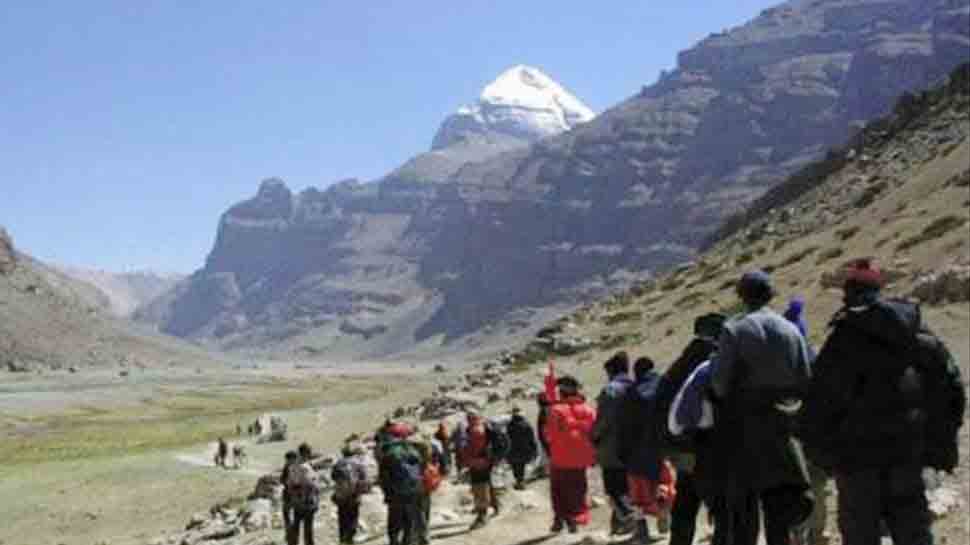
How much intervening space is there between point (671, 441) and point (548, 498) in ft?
44.8

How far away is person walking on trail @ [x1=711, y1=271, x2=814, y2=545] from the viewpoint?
8.93 metres

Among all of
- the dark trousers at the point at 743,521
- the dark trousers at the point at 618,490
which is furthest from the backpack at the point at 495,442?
the dark trousers at the point at 743,521

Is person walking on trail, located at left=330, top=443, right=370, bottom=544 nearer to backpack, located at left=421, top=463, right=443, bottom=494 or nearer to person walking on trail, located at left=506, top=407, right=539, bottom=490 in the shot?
backpack, located at left=421, top=463, right=443, bottom=494

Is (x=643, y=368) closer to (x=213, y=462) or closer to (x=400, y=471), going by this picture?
(x=400, y=471)

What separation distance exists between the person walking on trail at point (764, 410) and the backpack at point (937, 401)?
36.1 inches

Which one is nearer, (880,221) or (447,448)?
(447,448)

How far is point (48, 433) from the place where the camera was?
100688 mm

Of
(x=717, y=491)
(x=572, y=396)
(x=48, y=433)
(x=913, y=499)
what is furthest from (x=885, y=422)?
(x=48, y=433)

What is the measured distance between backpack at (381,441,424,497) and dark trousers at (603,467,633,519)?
11.0ft

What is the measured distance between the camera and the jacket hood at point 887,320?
827 cm

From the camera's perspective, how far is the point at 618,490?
15.4 m

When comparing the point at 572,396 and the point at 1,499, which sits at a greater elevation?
the point at 572,396

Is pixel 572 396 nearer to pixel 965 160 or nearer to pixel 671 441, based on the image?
pixel 671 441

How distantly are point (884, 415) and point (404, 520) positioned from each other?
10.8 metres
